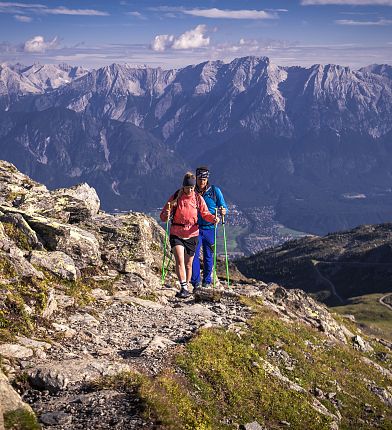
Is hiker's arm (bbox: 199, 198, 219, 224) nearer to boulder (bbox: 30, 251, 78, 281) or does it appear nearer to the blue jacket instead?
the blue jacket

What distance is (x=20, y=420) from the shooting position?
34.3 feet

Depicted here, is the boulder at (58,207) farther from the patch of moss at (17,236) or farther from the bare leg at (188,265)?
the bare leg at (188,265)

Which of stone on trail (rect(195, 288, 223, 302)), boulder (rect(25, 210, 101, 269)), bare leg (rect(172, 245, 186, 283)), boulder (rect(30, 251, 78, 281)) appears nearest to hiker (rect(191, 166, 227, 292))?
stone on trail (rect(195, 288, 223, 302))

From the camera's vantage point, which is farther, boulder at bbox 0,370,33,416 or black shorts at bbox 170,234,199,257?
black shorts at bbox 170,234,199,257

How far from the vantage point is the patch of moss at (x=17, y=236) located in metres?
22.8

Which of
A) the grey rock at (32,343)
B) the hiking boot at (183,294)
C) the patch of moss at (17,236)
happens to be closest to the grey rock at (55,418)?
the grey rock at (32,343)

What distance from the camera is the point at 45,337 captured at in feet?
52.0

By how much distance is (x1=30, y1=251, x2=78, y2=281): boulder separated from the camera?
2150 centimetres

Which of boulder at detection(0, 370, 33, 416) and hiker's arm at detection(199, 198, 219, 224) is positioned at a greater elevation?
hiker's arm at detection(199, 198, 219, 224)

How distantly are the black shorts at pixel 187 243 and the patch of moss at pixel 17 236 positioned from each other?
22.5 feet

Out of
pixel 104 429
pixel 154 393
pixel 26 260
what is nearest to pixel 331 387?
pixel 154 393

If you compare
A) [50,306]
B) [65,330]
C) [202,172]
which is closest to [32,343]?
[65,330]

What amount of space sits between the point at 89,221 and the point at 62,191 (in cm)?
603

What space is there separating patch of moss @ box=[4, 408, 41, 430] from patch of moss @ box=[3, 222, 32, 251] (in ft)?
42.8
